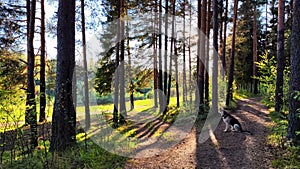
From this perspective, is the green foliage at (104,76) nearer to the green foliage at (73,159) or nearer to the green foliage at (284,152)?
the green foliage at (73,159)

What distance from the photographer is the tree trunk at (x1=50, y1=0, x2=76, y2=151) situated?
5820mm

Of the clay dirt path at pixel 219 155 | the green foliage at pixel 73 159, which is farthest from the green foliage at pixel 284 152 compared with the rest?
the green foliage at pixel 73 159

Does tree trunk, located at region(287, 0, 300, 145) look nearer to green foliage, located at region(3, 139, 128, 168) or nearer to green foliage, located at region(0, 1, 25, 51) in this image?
green foliage, located at region(3, 139, 128, 168)

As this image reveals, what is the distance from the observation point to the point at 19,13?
11297 millimetres

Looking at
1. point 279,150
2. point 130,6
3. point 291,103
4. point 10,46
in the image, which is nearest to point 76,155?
point 279,150

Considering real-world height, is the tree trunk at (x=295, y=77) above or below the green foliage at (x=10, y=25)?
below

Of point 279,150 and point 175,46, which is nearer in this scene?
point 279,150

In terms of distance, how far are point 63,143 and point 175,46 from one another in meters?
14.7

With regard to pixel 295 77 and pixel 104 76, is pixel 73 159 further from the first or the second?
pixel 104 76

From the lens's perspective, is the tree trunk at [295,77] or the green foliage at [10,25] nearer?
the tree trunk at [295,77]

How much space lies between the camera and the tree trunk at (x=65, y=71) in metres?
5.82

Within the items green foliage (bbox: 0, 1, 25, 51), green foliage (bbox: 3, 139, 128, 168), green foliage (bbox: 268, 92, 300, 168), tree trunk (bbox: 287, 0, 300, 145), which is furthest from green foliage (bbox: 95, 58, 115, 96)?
tree trunk (bbox: 287, 0, 300, 145)

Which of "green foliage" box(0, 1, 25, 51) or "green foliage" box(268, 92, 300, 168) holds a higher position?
"green foliage" box(0, 1, 25, 51)

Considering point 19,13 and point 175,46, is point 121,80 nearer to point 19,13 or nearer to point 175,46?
point 19,13
